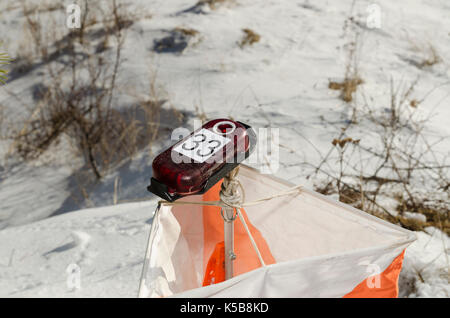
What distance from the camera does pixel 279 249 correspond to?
961mm

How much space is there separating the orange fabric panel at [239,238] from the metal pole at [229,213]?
Result: 0.08 m

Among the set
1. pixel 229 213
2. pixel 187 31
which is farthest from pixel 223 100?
pixel 229 213

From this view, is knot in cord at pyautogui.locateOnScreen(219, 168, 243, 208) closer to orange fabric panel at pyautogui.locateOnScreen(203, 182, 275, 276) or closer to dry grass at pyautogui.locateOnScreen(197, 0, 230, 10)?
orange fabric panel at pyautogui.locateOnScreen(203, 182, 275, 276)

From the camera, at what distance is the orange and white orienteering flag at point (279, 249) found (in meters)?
0.66

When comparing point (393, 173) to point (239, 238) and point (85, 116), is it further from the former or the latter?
point (85, 116)

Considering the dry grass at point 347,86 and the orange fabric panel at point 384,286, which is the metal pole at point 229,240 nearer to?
the orange fabric panel at point 384,286

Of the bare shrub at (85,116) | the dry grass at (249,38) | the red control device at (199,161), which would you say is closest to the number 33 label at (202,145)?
the red control device at (199,161)

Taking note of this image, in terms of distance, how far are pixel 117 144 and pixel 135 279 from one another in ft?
4.79

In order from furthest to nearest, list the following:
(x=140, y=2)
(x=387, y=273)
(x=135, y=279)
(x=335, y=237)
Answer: (x=140, y=2) < (x=135, y=279) < (x=335, y=237) < (x=387, y=273)

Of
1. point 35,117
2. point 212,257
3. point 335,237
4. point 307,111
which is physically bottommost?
point 35,117

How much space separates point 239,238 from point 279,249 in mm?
107
